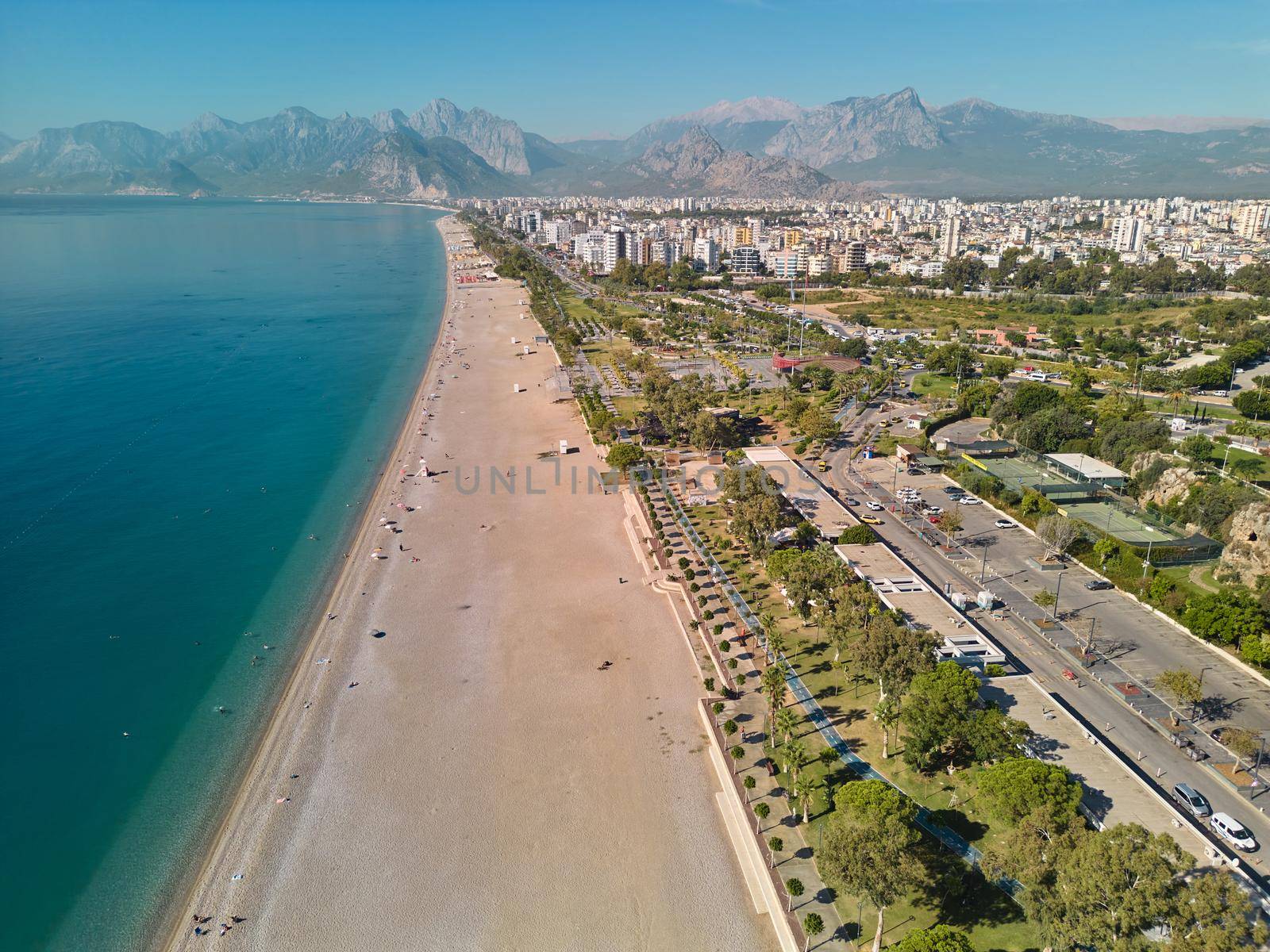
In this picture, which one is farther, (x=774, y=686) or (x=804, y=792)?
(x=774, y=686)

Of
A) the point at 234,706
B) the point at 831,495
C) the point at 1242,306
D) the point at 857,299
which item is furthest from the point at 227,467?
the point at 1242,306

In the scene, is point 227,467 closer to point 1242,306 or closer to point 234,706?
point 234,706

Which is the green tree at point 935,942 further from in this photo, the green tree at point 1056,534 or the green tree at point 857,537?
the green tree at point 1056,534

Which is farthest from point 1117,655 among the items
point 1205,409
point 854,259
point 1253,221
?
point 1253,221

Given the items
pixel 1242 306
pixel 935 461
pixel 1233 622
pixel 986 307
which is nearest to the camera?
pixel 1233 622

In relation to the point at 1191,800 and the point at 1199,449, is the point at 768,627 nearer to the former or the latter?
the point at 1191,800

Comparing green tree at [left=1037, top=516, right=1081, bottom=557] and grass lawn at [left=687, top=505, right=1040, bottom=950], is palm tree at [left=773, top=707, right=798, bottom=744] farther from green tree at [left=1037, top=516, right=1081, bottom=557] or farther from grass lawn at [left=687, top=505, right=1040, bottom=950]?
green tree at [left=1037, top=516, right=1081, bottom=557]

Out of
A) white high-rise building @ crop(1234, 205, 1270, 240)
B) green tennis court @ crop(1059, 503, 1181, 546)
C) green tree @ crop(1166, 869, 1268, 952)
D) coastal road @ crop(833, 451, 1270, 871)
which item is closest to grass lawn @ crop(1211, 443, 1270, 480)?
green tennis court @ crop(1059, 503, 1181, 546)
